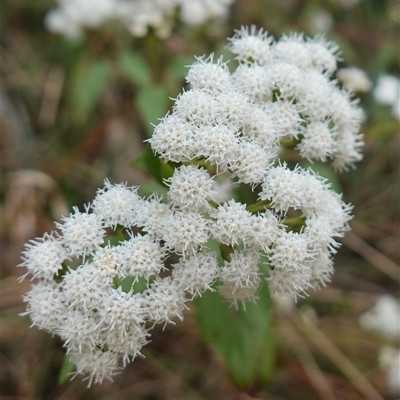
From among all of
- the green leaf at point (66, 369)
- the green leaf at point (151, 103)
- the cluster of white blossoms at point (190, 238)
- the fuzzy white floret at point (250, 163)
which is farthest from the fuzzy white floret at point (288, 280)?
the green leaf at point (151, 103)

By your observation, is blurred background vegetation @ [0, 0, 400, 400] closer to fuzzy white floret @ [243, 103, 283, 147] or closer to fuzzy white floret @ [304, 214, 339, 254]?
fuzzy white floret @ [243, 103, 283, 147]

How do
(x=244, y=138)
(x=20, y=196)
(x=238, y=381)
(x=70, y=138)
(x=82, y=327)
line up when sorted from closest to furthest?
(x=82, y=327) → (x=244, y=138) → (x=238, y=381) → (x=20, y=196) → (x=70, y=138)

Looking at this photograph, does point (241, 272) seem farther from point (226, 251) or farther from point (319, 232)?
point (319, 232)

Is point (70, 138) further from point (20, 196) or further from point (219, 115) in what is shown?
point (219, 115)

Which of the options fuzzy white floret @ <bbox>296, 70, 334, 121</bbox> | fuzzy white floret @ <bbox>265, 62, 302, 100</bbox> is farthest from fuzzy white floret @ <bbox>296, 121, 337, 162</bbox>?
fuzzy white floret @ <bbox>265, 62, 302, 100</bbox>

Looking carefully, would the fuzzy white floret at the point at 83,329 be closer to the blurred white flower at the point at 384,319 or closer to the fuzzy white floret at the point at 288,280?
the fuzzy white floret at the point at 288,280

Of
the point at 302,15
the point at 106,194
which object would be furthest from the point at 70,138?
the point at 106,194

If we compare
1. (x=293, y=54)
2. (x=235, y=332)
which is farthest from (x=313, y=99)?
(x=235, y=332)

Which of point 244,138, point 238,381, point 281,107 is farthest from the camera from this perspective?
point 238,381
